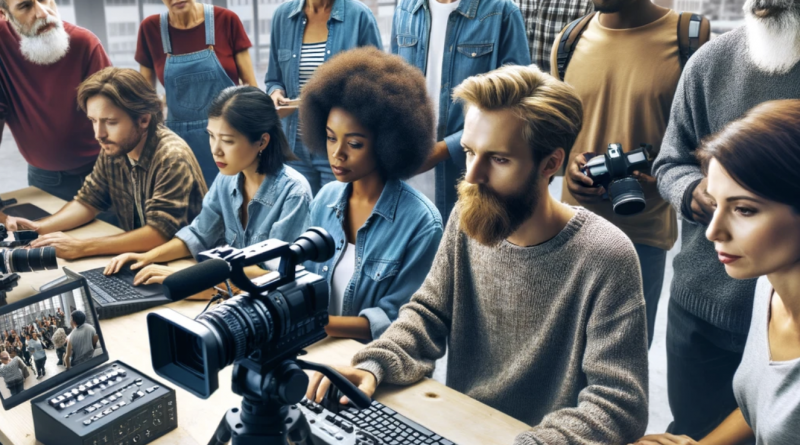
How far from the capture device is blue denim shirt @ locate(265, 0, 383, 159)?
297cm

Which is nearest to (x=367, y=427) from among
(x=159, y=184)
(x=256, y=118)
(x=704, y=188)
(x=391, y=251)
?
(x=391, y=251)

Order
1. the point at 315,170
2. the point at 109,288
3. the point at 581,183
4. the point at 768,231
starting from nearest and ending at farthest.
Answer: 1. the point at 768,231
2. the point at 581,183
3. the point at 109,288
4. the point at 315,170

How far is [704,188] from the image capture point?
1648 millimetres

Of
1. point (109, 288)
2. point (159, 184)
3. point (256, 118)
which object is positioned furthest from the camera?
point (159, 184)

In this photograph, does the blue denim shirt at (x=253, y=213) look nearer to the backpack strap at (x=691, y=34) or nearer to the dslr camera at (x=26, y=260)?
the dslr camera at (x=26, y=260)

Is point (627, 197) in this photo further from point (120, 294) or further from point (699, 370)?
point (120, 294)

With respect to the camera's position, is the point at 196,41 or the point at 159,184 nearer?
the point at 159,184

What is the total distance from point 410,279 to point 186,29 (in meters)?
1.76

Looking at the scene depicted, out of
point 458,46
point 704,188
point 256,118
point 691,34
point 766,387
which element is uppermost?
point 691,34

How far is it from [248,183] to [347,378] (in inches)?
46.7

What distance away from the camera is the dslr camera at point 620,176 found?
67.4 inches

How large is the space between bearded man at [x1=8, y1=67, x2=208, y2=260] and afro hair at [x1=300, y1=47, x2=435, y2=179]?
786 mm

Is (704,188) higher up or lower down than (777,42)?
lower down

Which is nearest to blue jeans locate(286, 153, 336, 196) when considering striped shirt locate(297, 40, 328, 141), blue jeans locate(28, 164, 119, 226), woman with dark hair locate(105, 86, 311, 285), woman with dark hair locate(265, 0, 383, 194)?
woman with dark hair locate(265, 0, 383, 194)
